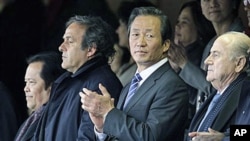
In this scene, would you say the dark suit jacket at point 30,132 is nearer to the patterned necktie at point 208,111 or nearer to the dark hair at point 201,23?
the dark hair at point 201,23

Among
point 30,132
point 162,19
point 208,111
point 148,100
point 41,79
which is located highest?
point 162,19

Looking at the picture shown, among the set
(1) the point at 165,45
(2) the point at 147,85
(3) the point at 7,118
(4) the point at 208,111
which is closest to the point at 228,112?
(4) the point at 208,111

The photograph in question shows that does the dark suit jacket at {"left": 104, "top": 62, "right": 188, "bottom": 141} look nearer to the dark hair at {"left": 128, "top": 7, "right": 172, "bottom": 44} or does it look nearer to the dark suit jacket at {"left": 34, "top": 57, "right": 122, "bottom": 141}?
the dark hair at {"left": 128, "top": 7, "right": 172, "bottom": 44}

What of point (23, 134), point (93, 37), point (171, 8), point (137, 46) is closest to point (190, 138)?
point (137, 46)

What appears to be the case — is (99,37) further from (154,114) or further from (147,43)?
(154,114)

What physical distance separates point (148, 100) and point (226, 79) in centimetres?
52

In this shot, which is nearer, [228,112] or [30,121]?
[228,112]

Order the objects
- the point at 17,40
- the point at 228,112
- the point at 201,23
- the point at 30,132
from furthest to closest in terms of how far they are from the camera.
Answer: the point at 17,40, the point at 201,23, the point at 30,132, the point at 228,112

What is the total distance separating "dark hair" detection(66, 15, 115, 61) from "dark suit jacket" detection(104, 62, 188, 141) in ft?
2.30

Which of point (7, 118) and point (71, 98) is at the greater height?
point (71, 98)

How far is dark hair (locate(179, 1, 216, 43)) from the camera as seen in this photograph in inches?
355

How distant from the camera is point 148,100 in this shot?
731cm

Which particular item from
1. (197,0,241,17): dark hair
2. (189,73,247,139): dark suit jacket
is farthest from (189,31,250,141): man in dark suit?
(197,0,241,17): dark hair

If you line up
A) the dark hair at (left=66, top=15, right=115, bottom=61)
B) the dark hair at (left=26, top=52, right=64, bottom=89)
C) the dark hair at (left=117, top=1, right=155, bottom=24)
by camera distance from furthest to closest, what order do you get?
1. the dark hair at (left=117, top=1, right=155, bottom=24)
2. the dark hair at (left=26, top=52, right=64, bottom=89)
3. the dark hair at (left=66, top=15, right=115, bottom=61)
